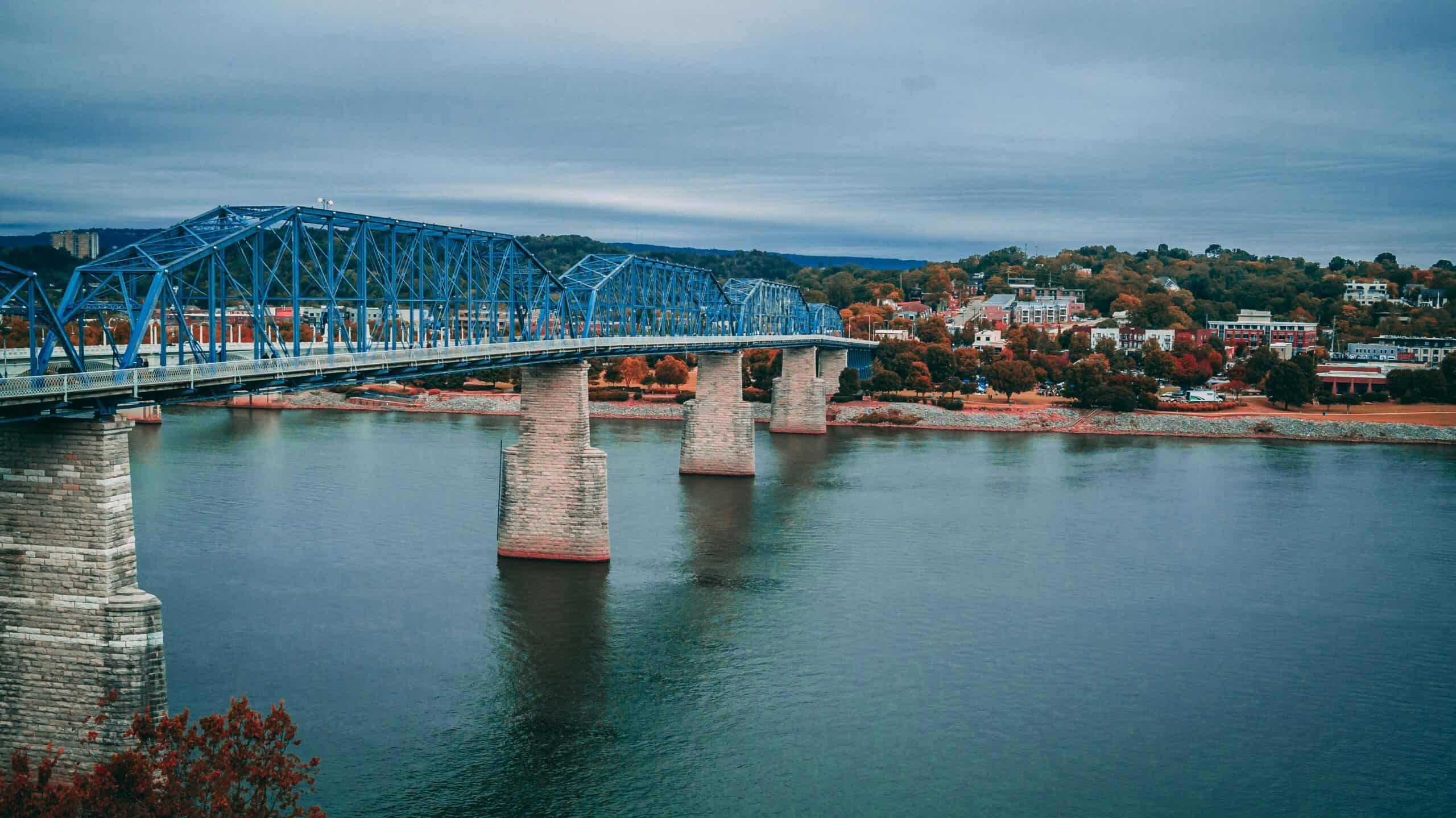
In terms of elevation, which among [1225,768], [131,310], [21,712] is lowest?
[1225,768]

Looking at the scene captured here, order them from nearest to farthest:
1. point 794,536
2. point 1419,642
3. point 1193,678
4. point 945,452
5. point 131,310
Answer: point 131,310, point 1193,678, point 1419,642, point 794,536, point 945,452

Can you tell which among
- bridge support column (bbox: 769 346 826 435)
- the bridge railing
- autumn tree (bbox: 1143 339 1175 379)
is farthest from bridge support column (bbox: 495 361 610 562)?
autumn tree (bbox: 1143 339 1175 379)

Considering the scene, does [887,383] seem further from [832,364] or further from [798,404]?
[798,404]

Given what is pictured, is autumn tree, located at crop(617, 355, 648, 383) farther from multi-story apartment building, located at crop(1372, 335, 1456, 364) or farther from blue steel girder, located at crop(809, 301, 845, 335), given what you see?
multi-story apartment building, located at crop(1372, 335, 1456, 364)

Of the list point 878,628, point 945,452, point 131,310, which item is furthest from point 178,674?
point 945,452

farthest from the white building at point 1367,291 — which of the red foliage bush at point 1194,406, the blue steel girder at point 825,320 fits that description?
the red foliage bush at point 1194,406

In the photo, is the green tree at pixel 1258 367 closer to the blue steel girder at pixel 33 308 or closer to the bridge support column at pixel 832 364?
the bridge support column at pixel 832 364

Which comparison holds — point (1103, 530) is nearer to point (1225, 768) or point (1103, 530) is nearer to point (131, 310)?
point (1225, 768)
